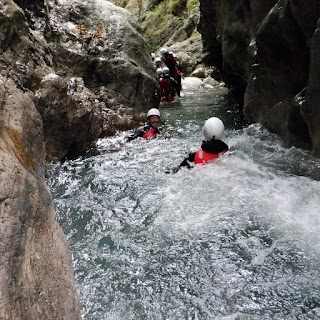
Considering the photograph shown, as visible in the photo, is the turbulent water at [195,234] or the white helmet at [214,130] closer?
the turbulent water at [195,234]

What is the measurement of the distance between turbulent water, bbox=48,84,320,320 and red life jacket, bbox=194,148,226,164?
0.53 feet

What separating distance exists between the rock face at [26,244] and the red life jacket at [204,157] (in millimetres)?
3790

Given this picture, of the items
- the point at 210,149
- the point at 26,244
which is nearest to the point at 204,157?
the point at 210,149

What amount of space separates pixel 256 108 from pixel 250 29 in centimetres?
226

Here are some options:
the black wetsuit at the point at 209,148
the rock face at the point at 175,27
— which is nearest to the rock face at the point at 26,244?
the black wetsuit at the point at 209,148

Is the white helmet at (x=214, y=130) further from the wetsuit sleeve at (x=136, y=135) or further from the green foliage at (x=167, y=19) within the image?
the green foliage at (x=167, y=19)

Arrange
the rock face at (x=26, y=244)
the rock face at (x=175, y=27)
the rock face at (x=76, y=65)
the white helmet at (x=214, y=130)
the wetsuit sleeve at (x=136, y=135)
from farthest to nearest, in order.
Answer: the rock face at (x=175, y=27)
the wetsuit sleeve at (x=136, y=135)
the rock face at (x=76, y=65)
the white helmet at (x=214, y=130)
the rock face at (x=26, y=244)

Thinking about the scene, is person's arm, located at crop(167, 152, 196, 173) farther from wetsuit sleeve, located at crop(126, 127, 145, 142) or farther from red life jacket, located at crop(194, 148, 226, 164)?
wetsuit sleeve, located at crop(126, 127, 145, 142)

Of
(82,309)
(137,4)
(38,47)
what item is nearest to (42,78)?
(38,47)

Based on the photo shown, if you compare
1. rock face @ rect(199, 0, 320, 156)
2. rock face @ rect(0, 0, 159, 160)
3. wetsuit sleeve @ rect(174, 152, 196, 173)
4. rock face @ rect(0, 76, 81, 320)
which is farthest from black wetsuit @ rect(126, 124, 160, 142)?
rock face @ rect(0, 76, 81, 320)

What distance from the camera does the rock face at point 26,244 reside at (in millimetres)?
2492

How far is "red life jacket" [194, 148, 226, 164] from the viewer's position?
7.21 m

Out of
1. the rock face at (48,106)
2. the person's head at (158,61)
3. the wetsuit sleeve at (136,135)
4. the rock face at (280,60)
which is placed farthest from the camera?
the person's head at (158,61)

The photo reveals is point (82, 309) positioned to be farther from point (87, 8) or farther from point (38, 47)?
point (87, 8)
